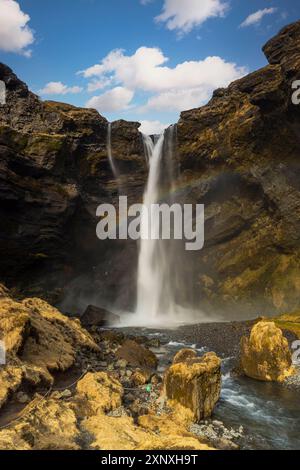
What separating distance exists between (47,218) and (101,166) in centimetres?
1267

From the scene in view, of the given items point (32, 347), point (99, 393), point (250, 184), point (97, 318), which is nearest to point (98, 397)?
point (99, 393)

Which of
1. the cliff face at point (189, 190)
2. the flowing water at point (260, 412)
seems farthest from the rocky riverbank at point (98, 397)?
the cliff face at point (189, 190)

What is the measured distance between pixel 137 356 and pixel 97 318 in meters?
17.7

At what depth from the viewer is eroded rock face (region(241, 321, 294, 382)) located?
21.2 metres

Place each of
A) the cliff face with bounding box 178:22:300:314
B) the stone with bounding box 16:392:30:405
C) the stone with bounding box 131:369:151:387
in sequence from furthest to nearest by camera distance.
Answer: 1. the cliff face with bounding box 178:22:300:314
2. the stone with bounding box 131:369:151:387
3. the stone with bounding box 16:392:30:405

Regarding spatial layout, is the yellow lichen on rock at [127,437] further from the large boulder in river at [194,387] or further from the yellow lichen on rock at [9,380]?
the yellow lichen on rock at [9,380]

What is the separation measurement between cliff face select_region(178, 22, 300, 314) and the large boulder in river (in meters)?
29.8

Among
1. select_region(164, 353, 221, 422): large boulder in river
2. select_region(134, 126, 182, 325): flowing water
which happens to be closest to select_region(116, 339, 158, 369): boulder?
select_region(164, 353, 221, 422): large boulder in river

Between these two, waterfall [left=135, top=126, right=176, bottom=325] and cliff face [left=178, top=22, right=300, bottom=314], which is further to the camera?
waterfall [left=135, top=126, right=176, bottom=325]

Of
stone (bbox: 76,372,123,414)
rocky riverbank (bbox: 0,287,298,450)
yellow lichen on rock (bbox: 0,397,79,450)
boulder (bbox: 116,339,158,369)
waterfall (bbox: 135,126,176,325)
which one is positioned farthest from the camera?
waterfall (bbox: 135,126,176,325)

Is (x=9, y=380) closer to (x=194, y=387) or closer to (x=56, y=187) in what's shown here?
(x=194, y=387)

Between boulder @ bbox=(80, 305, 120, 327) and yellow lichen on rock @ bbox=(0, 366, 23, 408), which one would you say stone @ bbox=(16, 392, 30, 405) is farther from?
boulder @ bbox=(80, 305, 120, 327)

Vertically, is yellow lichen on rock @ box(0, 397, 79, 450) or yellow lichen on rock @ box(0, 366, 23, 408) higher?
yellow lichen on rock @ box(0, 366, 23, 408)

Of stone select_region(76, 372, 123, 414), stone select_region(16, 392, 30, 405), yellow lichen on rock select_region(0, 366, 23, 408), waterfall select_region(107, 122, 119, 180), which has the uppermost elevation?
waterfall select_region(107, 122, 119, 180)
